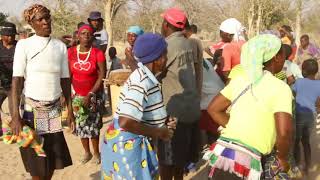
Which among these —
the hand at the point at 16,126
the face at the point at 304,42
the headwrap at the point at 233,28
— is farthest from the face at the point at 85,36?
the face at the point at 304,42

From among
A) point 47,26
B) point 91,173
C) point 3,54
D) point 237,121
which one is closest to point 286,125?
point 237,121

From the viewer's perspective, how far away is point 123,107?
287 cm

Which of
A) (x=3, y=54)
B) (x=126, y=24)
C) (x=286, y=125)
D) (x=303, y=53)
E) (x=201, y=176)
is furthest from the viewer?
(x=126, y=24)

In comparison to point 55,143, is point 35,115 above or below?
above

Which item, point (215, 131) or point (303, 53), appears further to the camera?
point (303, 53)

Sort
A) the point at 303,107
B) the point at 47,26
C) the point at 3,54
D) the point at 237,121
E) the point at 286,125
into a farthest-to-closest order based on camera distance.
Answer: the point at 3,54 < the point at 303,107 < the point at 47,26 < the point at 237,121 < the point at 286,125

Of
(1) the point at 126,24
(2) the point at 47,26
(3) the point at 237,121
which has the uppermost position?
(2) the point at 47,26

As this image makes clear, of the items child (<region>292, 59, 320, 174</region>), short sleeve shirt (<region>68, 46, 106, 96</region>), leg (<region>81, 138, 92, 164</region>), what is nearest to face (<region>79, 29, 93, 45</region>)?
short sleeve shirt (<region>68, 46, 106, 96</region>)

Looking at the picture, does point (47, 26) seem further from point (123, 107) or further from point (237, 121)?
point (237, 121)

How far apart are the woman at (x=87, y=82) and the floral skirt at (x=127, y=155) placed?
2666 millimetres

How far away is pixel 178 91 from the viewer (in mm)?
4098

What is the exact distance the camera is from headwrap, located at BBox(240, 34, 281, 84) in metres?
2.82

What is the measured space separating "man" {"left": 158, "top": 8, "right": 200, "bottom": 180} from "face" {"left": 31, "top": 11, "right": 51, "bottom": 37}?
1.02m

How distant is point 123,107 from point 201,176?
290 centimetres
